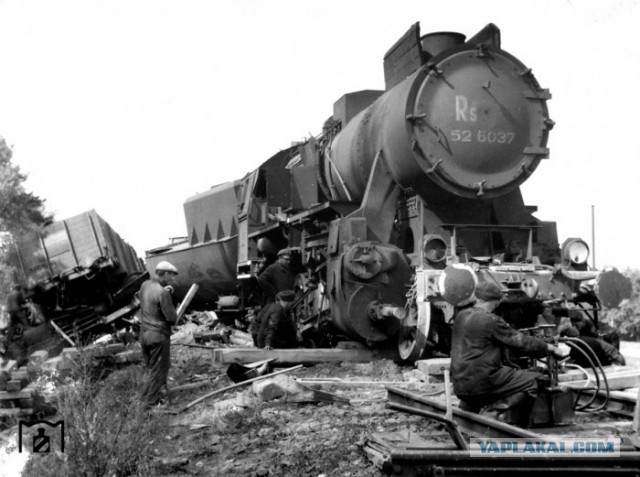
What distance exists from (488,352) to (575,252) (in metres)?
3.56

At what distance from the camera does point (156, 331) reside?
7.63 meters

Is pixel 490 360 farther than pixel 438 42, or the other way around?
pixel 438 42

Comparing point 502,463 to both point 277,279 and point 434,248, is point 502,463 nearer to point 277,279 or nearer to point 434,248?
point 434,248

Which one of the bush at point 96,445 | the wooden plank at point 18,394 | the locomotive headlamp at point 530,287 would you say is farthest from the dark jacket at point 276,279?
the bush at point 96,445

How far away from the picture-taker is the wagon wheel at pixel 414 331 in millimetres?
7295

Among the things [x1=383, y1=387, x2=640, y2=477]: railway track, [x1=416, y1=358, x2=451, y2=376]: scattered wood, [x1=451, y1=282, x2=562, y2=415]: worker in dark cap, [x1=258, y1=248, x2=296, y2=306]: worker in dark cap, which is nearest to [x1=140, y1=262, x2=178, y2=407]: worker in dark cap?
[x1=416, y1=358, x2=451, y2=376]: scattered wood

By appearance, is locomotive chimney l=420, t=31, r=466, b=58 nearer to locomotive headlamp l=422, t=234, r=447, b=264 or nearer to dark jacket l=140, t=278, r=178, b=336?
locomotive headlamp l=422, t=234, r=447, b=264

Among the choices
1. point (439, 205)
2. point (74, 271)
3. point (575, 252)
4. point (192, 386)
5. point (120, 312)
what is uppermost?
A: point (74, 271)

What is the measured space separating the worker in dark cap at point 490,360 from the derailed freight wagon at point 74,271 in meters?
8.32

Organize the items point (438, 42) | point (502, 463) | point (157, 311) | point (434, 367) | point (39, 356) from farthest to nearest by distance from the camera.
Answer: point (39, 356) < point (438, 42) < point (157, 311) < point (434, 367) < point (502, 463)

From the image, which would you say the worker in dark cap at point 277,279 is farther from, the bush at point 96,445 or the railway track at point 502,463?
the railway track at point 502,463

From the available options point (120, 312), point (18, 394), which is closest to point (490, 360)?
point (18, 394)

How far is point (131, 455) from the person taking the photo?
15.3 feet

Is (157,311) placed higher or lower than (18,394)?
higher
